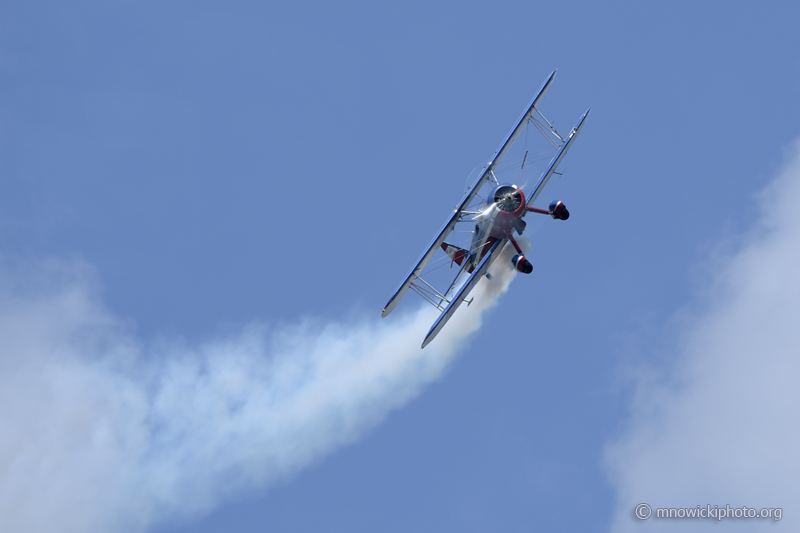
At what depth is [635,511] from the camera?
218 ft

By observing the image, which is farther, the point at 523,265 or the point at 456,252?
the point at 456,252

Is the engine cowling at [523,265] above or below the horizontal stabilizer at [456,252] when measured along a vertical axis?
below

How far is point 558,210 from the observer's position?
6969cm

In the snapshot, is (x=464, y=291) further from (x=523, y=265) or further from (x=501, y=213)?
(x=501, y=213)

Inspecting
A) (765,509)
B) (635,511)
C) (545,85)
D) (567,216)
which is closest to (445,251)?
(567,216)

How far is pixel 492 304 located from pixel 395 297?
26.3ft

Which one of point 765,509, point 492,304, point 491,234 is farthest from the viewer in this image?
point 492,304

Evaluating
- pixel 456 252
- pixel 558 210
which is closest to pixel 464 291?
pixel 456 252

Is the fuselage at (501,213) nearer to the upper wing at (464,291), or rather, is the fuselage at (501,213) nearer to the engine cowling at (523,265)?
the upper wing at (464,291)

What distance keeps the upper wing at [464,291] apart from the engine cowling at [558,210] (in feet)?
12.6

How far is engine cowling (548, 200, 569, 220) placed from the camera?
6969cm

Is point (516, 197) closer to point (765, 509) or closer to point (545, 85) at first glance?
point (545, 85)

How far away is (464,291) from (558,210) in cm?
846

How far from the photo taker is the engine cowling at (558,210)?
69688 millimetres
